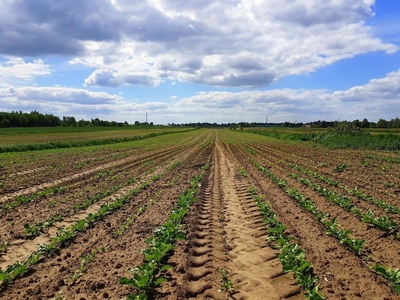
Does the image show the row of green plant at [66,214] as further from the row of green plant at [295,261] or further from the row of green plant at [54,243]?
the row of green plant at [295,261]

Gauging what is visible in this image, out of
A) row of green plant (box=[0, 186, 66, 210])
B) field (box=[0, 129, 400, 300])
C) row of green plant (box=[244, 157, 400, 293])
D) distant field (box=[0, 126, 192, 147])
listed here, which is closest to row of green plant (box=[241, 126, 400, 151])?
field (box=[0, 129, 400, 300])

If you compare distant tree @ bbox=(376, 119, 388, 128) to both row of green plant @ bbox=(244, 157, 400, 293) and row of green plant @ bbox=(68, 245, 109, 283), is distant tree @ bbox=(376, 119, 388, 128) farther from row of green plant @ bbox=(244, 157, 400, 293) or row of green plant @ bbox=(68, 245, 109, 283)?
row of green plant @ bbox=(68, 245, 109, 283)

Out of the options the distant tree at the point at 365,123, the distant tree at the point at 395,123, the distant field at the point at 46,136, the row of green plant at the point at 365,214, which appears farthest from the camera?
the distant tree at the point at 365,123

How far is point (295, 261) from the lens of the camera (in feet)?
19.7

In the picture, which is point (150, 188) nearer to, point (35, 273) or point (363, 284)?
point (35, 273)

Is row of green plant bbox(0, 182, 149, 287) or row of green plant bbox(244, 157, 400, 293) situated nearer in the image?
row of green plant bbox(244, 157, 400, 293)

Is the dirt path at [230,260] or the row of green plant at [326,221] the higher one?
the row of green plant at [326,221]

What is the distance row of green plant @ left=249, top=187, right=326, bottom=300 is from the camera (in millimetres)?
5109

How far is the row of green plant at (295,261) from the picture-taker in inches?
201

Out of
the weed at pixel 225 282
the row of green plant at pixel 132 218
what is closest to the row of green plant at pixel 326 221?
the weed at pixel 225 282

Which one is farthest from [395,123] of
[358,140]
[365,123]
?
[358,140]

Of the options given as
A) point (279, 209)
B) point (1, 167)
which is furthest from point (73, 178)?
point (279, 209)

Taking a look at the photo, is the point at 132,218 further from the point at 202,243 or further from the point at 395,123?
the point at 395,123

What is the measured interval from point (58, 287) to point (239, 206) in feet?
21.4
